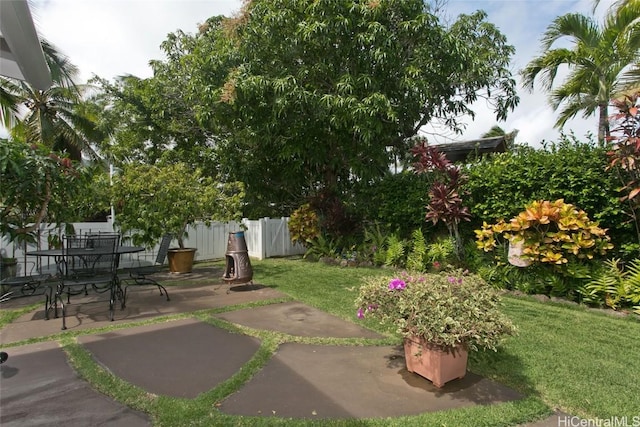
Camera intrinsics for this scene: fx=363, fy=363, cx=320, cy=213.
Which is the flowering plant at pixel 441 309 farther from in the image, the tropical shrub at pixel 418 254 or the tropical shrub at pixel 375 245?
the tropical shrub at pixel 375 245

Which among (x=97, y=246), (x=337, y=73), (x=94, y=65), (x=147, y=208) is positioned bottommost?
(x=97, y=246)

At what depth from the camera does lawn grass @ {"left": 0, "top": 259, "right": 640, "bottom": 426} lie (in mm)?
2385

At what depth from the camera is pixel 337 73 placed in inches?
349

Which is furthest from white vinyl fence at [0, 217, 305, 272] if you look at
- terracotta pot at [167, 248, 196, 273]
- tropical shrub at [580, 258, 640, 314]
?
tropical shrub at [580, 258, 640, 314]

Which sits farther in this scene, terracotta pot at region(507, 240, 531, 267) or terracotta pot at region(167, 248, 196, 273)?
terracotta pot at region(167, 248, 196, 273)

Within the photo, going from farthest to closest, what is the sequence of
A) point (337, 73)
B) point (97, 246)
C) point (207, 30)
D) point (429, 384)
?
point (207, 30) < point (337, 73) < point (97, 246) < point (429, 384)

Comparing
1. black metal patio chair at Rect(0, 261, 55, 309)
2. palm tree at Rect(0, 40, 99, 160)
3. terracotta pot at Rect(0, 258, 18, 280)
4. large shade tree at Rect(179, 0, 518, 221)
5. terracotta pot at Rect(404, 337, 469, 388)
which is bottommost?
terracotta pot at Rect(404, 337, 469, 388)

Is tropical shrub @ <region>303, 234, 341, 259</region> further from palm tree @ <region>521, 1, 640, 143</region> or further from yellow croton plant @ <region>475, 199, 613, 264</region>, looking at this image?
palm tree @ <region>521, 1, 640, 143</region>

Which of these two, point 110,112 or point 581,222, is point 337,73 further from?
point 110,112

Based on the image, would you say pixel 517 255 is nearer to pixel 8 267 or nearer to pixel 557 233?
pixel 557 233

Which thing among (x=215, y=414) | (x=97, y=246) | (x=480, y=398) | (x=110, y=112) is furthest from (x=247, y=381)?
(x=110, y=112)

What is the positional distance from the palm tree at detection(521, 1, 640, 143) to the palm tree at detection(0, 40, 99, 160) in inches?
650

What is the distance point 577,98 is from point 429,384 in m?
12.4

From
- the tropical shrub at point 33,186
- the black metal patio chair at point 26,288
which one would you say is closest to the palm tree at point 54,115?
the tropical shrub at point 33,186
